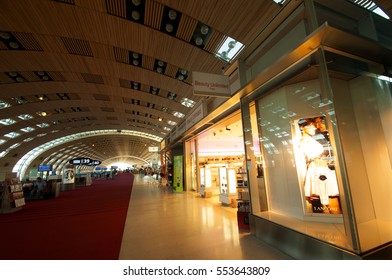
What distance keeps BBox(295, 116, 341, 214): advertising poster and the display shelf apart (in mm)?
10850

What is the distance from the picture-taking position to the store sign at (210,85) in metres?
4.29

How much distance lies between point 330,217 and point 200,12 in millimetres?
6714

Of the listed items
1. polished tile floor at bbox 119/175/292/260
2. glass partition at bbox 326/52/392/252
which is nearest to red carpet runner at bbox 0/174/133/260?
polished tile floor at bbox 119/175/292/260

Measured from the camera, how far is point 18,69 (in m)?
9.12

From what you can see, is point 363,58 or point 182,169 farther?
point 182,169

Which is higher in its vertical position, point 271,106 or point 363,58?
point 363,58

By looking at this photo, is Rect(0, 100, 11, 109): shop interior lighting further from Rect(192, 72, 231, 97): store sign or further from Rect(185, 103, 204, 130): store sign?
Rect(192, 72, 231, 97): store sign

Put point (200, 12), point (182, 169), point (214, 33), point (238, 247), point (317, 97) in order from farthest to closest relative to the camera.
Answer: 1. point (182, 169)
2. point (214, 33)
3. point (200, 12)
4. point (317, 97)
5. point (238, 247)

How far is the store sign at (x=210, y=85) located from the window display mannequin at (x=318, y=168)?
2.22m

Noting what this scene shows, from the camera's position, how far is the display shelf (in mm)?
6934
